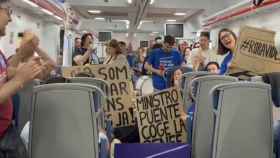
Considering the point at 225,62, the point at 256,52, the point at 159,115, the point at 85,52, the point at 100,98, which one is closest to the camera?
the point at 100,98

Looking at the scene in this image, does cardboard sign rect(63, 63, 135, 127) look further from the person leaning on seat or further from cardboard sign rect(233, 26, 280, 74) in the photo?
the person leaning on seat

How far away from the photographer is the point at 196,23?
63.9ft

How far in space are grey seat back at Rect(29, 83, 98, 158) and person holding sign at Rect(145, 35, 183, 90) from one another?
360 cm

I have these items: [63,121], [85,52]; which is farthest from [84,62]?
[63,121]

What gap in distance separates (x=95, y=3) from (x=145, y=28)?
45.1 ft

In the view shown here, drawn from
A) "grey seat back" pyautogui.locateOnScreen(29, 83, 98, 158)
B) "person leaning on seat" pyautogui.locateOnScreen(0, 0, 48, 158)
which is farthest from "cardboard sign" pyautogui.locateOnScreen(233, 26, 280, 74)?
"person leaning on seat" pyautogui.locateOnScreen(0, 0, 48, 158)

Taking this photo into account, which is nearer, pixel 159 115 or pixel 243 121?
pixel 243 121

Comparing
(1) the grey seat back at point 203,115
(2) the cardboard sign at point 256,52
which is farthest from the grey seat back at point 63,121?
(2) the cardboard sign at point 256,52

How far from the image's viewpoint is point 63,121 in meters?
2.77

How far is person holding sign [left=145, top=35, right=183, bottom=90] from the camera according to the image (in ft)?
20.9

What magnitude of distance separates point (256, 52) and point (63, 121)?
7.22ft

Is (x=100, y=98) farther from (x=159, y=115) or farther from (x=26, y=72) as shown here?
(x=26, y=72)

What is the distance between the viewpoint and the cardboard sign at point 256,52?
13.4ft

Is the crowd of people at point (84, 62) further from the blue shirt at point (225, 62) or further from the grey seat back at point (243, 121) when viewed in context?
the grey seat back at point (243, 121)
